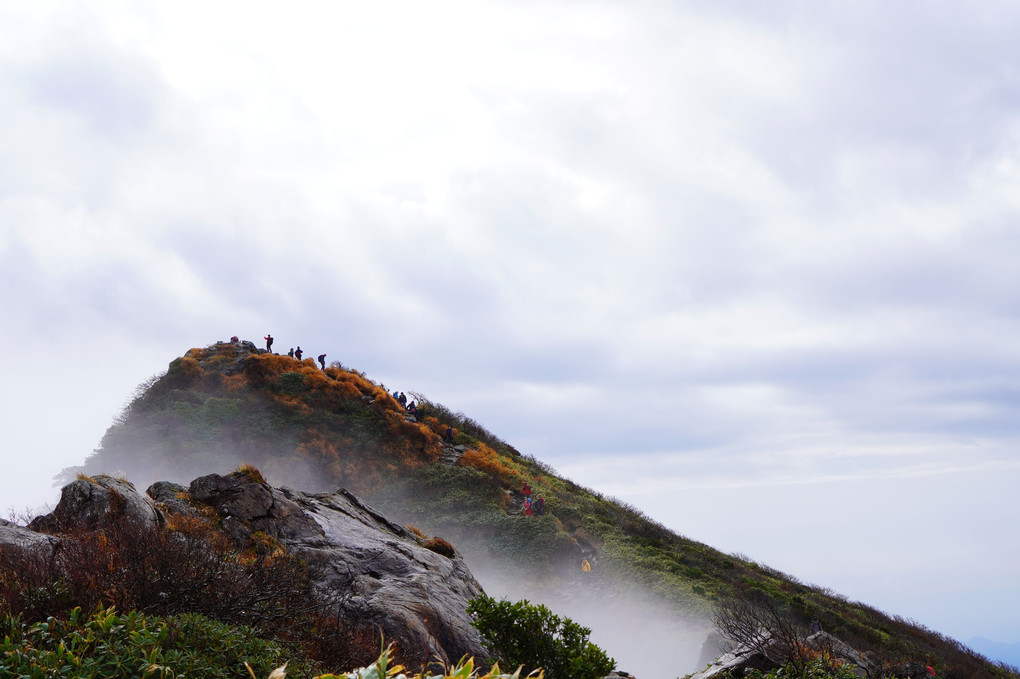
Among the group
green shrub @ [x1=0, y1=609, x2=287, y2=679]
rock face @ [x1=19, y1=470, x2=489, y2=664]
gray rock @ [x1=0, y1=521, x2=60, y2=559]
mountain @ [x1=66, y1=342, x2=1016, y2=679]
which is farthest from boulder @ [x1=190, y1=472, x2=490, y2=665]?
mountain @ [x1=66, y1=342, x2=1016, y2=679]

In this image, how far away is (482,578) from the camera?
23391 millimetres

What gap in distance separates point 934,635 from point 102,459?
40.8 meters

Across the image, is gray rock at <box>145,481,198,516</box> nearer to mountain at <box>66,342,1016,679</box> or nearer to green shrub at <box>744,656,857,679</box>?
green shrub at <box>744,656,857,679</box>

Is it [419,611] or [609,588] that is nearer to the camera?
[419,611]

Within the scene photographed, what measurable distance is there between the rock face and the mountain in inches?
398

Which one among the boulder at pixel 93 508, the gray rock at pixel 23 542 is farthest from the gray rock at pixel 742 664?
the gray rock at pixel 23 542

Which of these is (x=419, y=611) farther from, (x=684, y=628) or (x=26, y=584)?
(x=684, y=628)

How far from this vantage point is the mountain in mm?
22438

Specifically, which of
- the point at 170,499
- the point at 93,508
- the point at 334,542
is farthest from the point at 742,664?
the point at 93,508

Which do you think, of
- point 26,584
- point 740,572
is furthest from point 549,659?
point 740,572

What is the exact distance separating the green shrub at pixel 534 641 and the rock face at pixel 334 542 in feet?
2.22

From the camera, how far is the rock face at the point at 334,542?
30.2ft

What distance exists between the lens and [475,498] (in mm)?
27031

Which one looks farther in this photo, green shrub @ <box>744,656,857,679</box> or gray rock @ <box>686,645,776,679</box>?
gray rock @ <box>686,645,776,679</box>
